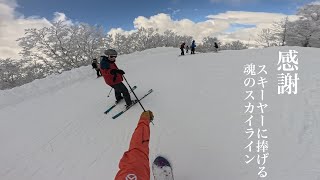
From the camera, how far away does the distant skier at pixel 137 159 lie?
10.9 feet

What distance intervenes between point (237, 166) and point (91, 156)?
3550mm

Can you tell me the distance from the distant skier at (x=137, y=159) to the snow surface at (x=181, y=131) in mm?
2019

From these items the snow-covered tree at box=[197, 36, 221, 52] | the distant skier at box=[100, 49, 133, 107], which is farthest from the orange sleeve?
the snow-covered tree at box=[197, 36, 221, 52]

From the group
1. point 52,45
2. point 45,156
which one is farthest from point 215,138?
point 52,45

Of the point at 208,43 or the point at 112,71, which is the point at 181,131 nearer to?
the point at 112,71

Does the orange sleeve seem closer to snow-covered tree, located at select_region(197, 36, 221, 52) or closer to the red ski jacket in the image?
the red ski jacket

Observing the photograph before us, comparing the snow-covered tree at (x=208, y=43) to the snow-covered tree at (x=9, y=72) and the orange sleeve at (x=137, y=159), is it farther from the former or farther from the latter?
the orange sleeve at (x=137, y=159)

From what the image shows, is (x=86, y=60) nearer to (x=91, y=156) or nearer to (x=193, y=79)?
(x=193, y=79)

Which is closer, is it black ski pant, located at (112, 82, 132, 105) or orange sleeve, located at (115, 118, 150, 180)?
orange sleeve, located at (115, 118, 150, 180)

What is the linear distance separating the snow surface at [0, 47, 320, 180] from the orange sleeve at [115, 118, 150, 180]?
6.63 ft

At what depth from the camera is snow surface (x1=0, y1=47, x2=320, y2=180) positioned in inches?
227

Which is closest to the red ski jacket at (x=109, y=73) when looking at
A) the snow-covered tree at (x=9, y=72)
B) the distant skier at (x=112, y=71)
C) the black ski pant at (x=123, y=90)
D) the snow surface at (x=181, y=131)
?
the distant skier at (x=112, y=71)

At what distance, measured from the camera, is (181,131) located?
725 centimetres

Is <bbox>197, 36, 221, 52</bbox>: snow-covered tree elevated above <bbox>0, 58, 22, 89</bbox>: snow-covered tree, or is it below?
above
